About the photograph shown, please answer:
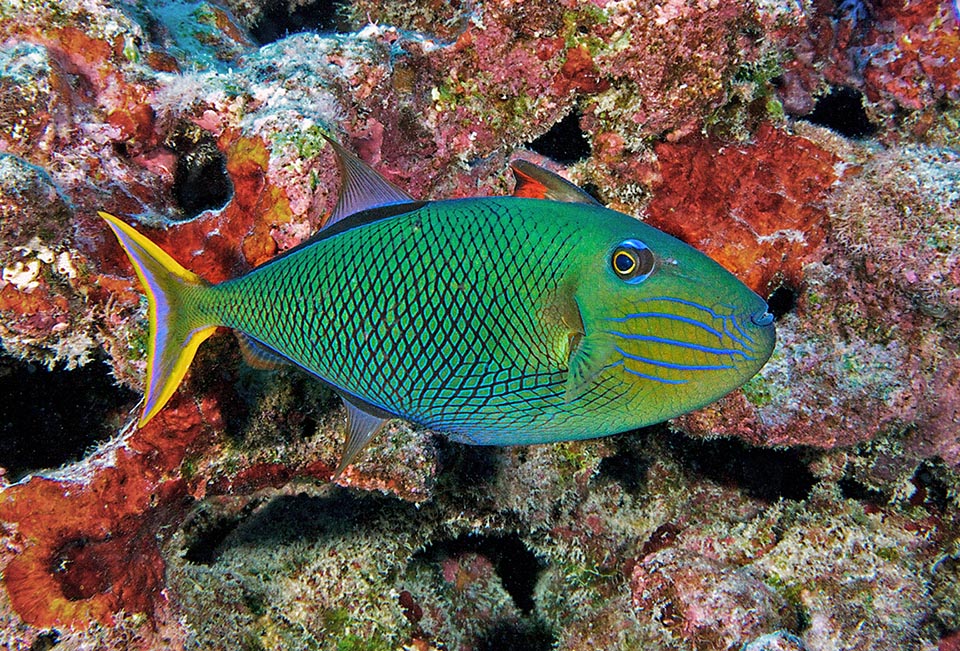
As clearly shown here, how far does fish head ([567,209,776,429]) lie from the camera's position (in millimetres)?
1555

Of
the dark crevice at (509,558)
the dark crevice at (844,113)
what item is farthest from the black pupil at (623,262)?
the dark crevice at (844,113)

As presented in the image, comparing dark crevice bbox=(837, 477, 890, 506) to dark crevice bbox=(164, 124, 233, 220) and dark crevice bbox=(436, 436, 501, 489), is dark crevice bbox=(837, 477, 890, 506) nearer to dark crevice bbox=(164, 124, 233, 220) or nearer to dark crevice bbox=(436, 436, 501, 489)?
dark crevice bbox=(436, 436, 501, 489)

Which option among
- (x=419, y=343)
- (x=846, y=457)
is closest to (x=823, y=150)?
(x=846, y=457)

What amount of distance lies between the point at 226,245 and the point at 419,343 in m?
1.72

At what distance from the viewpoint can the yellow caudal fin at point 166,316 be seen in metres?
1.98

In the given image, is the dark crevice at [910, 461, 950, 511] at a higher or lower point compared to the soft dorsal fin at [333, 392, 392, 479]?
lower

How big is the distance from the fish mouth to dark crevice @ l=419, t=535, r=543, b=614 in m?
3.86

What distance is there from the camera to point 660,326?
1.56 metres

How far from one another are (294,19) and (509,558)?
6474 mm

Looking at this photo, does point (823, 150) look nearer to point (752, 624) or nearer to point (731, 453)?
point (731, 453)

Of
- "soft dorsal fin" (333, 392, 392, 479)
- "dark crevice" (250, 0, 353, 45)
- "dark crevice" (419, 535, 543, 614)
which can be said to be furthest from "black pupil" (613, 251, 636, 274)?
"dark crevice" (250, 0, 353, 45)

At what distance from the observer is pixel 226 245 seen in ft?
9.50

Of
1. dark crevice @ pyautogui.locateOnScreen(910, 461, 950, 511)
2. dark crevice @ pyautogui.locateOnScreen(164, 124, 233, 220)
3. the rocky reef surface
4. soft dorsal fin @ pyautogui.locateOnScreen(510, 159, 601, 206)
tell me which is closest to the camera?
soft dorsal fin @ pyautogui.locateOnScreen(510, 159, 601, 206)

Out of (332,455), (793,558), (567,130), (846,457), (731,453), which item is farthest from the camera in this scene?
(731,453)
